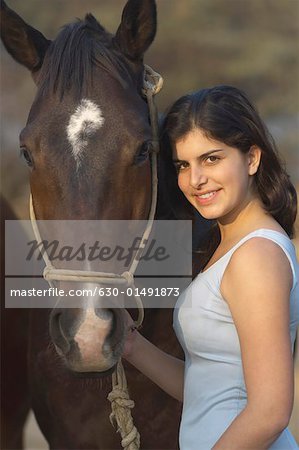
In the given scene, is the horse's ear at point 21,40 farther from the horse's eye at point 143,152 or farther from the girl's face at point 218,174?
the girl's face at point 218,174

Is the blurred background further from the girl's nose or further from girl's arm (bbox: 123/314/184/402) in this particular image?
the girl's nose

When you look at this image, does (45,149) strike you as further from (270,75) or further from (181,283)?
(270,75)

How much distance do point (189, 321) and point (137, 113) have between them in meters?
0.61

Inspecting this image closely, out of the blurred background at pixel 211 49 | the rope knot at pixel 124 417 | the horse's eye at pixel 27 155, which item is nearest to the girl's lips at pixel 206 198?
the horse's eye at pixel 27 155

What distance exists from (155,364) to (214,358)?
1.17 ft

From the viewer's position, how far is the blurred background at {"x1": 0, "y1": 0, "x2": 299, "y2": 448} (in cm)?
516

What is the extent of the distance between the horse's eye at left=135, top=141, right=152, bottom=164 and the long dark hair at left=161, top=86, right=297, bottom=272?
0.27 ft

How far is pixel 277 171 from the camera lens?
5.46 feet

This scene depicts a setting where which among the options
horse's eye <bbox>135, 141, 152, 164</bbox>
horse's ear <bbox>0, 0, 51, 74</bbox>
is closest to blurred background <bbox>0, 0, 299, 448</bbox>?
horse's ear <bbox>0, 0, 51, 74</bbox>

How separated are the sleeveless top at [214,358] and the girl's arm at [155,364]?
244 millimetres

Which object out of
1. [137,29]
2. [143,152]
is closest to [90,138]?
[143,152]

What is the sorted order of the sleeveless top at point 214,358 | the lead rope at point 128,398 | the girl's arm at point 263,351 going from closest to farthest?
the girl's arm at point 263,351 → the sleeveless top at point 214,358 → the lead rope at point 128,398

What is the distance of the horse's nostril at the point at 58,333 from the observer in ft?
5.20

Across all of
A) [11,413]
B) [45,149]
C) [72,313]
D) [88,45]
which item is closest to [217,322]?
[72,313]
